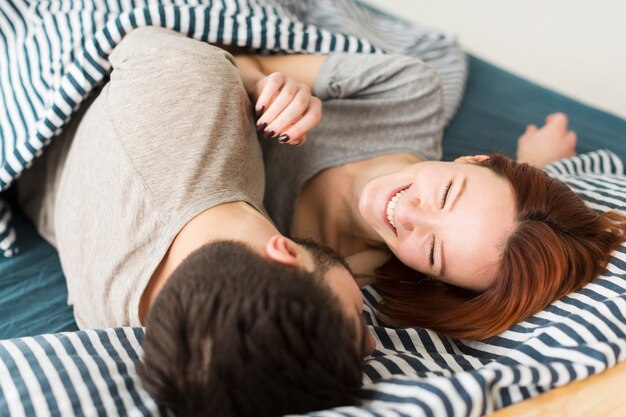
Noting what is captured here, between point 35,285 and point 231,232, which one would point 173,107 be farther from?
point 35,285

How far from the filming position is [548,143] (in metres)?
1.54

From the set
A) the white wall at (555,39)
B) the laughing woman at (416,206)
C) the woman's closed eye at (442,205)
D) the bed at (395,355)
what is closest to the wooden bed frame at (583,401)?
the bed at (395,355)

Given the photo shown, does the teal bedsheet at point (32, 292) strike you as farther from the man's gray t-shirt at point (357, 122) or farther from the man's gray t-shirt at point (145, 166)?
the man's gray t-shirt at point (357, 122)

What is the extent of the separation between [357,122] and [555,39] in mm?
1086

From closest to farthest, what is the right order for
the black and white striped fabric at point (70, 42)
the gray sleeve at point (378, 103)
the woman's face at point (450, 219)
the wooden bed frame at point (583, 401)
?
1. the wooden bed frame at point (583, 401)
2. the woman's face at point (450, 219)
3. the black and white striped fabric at point (70, 42)
4. the gray sleeve at point (378, 103)

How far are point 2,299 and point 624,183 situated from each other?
1.19 m

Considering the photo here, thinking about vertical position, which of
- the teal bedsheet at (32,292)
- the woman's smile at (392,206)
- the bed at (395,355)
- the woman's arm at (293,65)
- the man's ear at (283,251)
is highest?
the woman's arm at (293,65)

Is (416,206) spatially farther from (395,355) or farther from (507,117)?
(507,117)

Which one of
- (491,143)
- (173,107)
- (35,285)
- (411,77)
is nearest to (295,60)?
(411,77)

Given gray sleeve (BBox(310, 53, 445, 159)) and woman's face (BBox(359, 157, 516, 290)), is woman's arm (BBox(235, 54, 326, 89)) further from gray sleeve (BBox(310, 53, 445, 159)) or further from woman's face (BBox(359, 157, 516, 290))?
woman's face (BBox(359, 157, 516, 290))

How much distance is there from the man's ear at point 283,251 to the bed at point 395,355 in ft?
0.59

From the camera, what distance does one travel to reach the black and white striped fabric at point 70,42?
3.77 ft

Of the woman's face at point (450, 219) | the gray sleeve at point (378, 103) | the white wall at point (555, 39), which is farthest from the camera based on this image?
the white wall at point (555, 39)

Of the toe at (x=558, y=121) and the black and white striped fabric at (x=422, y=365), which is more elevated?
the toe at (x=558, y=121)
